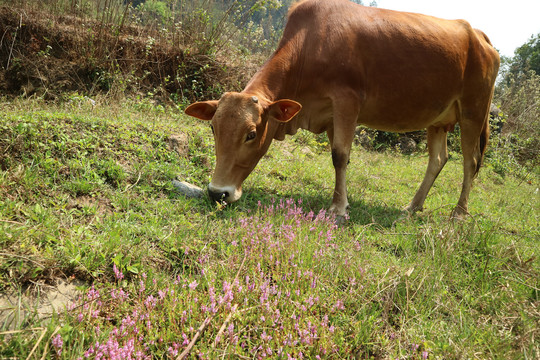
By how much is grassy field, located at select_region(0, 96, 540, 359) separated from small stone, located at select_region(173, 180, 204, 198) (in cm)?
10

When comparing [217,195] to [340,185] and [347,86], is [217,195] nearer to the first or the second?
[340,185]

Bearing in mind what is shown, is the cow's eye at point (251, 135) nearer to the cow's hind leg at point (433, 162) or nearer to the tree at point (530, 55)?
the cow's hind leg at point (433, 162)

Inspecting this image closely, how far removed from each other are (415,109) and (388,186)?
1780mm

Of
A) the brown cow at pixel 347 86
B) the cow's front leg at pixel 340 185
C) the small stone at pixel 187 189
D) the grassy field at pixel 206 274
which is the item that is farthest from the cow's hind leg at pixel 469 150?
the small stone at pixel 187 189

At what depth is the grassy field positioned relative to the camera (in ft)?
5.42

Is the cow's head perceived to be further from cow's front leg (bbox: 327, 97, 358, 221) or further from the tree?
the tree

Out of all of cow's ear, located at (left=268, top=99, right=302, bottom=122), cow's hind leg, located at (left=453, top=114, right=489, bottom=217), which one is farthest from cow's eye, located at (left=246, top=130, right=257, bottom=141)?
cow's hind leg, located at (left=453, top=114, right=489, bottom=217)

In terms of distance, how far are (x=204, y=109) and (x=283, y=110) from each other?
0.84 m

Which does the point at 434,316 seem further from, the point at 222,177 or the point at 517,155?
the point at 517,155

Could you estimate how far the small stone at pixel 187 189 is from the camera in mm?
3484

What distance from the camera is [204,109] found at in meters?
3.63

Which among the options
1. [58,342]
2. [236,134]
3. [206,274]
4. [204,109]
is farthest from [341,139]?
[58,342]

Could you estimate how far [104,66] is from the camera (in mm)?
7074

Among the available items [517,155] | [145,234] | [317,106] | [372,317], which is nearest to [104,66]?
[317,106]
